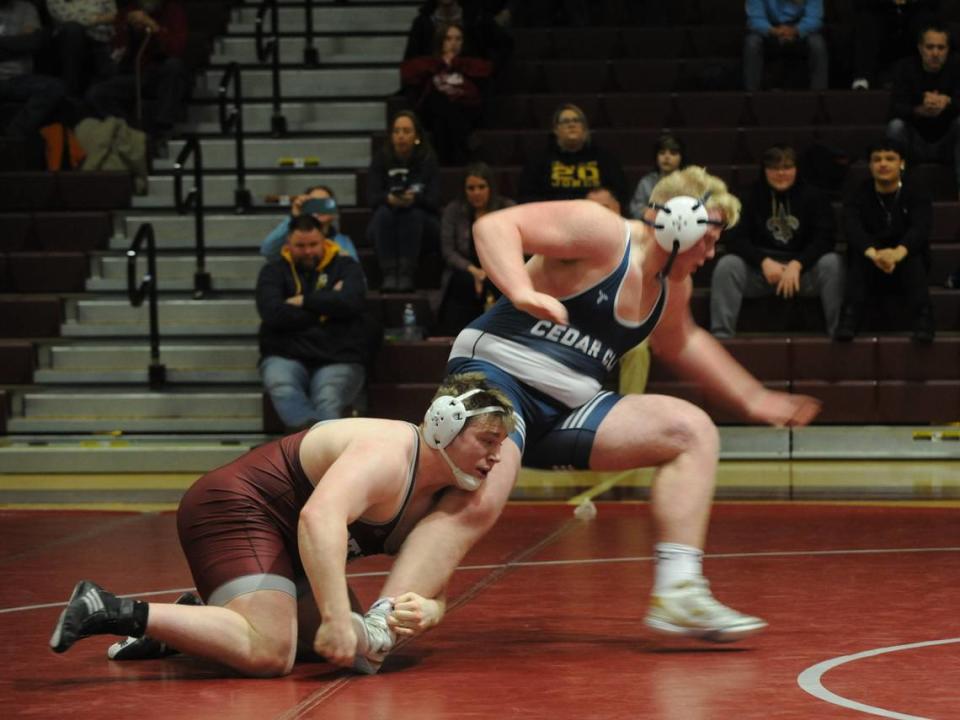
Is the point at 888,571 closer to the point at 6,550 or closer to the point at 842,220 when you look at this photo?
the point at 6,550

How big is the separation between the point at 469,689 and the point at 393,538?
1.86 ft

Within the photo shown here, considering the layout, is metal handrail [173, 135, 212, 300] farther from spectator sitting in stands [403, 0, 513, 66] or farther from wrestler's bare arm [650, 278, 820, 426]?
wrestler's bare arm [650, 278, 820, 426]

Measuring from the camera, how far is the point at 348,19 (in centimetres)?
1269

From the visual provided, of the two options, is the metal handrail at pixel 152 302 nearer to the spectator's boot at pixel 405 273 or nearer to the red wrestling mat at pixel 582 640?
the spectator's boot at pixel 405 273

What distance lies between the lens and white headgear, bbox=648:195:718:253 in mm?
4363

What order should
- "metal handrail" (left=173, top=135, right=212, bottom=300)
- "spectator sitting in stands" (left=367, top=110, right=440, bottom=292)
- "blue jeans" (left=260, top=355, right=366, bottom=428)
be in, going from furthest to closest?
"metal handrail" (left=173, top=135, right=212, bottom=300), "spectator sitting in stands" (left=367, top=110, right=440, bottom=292), "blue jeans" (left=260, top=355, right=366, bottom=428)

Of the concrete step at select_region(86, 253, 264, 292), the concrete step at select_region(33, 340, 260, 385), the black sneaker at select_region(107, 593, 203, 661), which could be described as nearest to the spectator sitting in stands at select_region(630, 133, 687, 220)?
the concrete step at select_region(33, 340, 260, 385)

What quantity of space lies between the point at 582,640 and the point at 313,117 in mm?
8081

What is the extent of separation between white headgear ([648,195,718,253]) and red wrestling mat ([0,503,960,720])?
3.44 feet

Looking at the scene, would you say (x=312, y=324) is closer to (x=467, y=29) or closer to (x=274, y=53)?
(x=467, y=29)

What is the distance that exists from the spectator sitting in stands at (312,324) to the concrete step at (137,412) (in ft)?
2.11

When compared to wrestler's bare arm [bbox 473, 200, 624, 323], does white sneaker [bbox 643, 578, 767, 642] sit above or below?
below

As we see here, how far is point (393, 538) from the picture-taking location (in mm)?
4293

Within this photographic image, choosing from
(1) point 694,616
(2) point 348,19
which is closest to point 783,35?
(2) point 348,19
